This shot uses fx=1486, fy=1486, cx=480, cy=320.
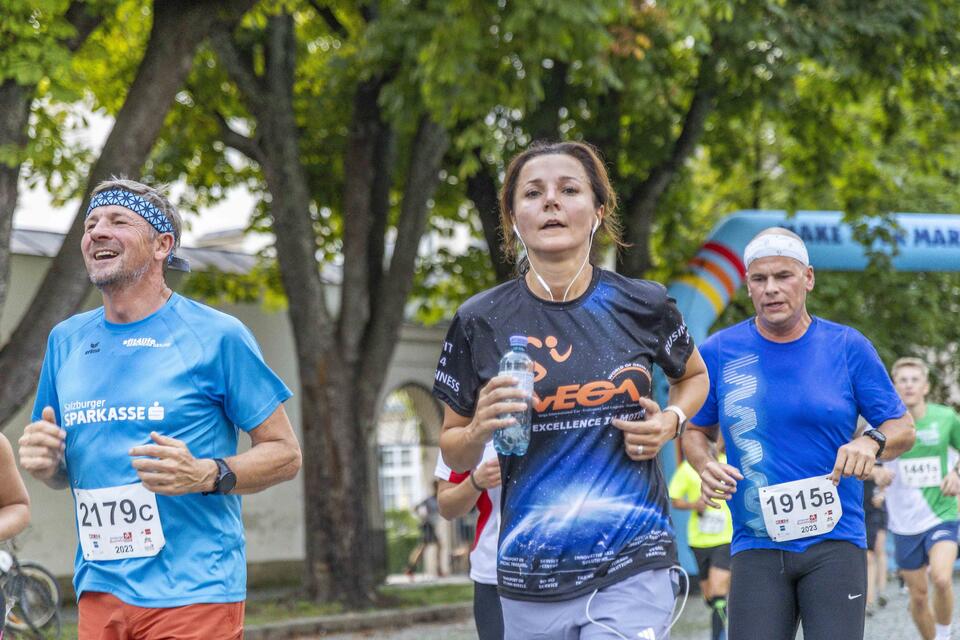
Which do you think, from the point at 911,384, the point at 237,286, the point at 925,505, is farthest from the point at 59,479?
the point at 237,286

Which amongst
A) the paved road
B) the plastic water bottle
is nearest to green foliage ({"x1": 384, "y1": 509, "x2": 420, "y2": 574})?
the paved road

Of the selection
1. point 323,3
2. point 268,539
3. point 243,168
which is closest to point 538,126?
point 323,3

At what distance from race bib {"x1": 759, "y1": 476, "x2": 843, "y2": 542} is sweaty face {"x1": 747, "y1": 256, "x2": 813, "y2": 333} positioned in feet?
2.04

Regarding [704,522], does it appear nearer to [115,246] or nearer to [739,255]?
[115,246]

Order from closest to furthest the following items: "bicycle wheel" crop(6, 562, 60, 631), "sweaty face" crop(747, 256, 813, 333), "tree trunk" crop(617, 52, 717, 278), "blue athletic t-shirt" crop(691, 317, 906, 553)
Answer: "blue athletic t-shirt" crop(691, 317, 906, 553) < "sweaty face" crop(747, 256, 813, 333) < "bicycle wheel" crop(6, 562, 60, 631) < "tree trunk" crop(617, 52, 717, 278)

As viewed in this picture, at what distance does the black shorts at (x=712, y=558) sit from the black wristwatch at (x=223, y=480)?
6430mm

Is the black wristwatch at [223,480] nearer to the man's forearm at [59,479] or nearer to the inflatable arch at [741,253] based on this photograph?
the man's forearm at [59,479]

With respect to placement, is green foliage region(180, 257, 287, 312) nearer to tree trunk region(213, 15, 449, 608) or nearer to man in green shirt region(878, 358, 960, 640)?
tree trunk region(213, 15, 449, 608)

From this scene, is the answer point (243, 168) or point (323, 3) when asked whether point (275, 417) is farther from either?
point (243, 168)

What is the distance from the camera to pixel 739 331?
5.86 meters

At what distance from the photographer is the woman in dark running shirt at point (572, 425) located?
13.0 ft

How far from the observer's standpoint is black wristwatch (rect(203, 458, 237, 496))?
4.09m

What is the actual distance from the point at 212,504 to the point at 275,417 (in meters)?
0.33

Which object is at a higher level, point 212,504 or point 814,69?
point 814,69
